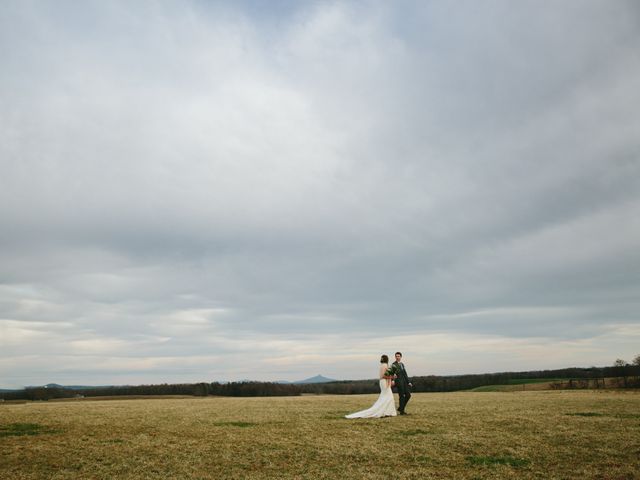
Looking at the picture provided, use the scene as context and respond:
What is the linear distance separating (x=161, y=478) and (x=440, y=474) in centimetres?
664

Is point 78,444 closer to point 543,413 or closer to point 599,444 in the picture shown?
point 599,444

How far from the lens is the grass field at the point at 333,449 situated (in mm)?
11492

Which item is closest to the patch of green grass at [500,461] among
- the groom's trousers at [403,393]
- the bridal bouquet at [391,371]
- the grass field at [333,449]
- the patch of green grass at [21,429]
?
the grass field at [333,449]

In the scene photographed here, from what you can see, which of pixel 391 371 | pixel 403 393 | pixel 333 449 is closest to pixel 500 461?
pixel 333 449

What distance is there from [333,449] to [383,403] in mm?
10470

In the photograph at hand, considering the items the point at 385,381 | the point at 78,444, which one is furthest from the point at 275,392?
the point at 78,444

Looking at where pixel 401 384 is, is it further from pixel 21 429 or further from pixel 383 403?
pixel 21 429

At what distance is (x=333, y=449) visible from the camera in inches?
564

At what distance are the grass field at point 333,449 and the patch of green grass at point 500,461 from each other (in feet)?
0.09

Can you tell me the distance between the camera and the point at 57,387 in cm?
9838

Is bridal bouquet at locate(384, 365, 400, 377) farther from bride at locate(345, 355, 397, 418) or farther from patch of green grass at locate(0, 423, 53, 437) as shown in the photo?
patch of green grass at locate(0, 423, 53, 437)

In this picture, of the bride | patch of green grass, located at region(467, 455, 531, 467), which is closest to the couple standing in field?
the bride

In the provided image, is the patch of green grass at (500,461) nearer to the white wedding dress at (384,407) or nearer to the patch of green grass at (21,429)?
the white wedding dress at (384,407)

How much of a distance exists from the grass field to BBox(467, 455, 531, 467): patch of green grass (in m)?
0.03
